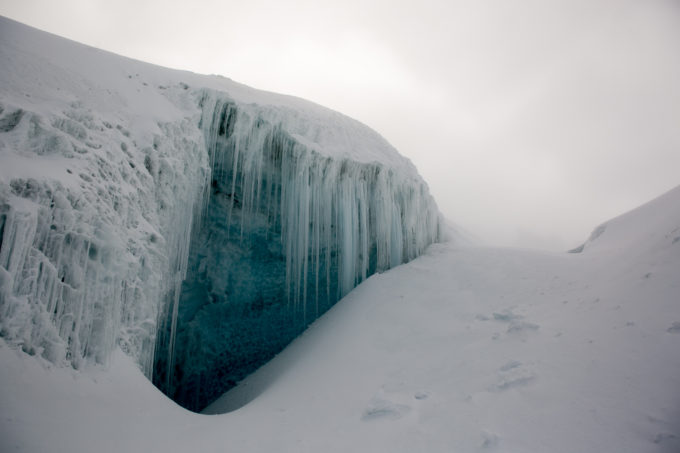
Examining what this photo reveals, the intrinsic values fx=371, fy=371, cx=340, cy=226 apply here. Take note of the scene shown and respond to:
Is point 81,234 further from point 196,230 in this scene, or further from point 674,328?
point 674,328

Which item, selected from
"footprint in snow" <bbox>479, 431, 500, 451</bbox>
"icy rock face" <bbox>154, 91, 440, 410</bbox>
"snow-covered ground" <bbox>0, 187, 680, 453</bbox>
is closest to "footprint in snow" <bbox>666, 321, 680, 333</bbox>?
"snow-covered ground" <bbox>0, 187, 680, 453</bbox>

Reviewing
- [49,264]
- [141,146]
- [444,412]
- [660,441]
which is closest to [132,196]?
[141,146]

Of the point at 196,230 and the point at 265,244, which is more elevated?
the point at 196,230

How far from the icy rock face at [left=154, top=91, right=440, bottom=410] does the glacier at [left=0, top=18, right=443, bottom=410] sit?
30mm

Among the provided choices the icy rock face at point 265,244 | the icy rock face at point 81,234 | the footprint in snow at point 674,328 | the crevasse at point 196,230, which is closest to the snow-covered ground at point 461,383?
the footprint in snow at point 674,328

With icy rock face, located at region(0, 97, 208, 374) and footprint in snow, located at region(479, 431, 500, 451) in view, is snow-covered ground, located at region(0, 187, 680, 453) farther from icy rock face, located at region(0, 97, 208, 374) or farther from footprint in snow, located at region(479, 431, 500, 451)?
icy rock face, located at region(0, 97, 208, 374)

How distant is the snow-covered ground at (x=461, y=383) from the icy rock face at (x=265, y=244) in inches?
46.9

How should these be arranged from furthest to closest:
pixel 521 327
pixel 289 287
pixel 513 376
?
1. pixel 289 287
2. pixel 521 327
3. pixel 513 376

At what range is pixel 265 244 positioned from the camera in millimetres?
8828

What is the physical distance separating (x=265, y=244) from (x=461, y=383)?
17.9ft

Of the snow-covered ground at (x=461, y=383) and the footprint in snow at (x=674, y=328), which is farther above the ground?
the footprint in snow at (x=674, y=328)

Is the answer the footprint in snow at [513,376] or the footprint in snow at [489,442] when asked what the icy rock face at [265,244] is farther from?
the footprint in snow at [489,442]

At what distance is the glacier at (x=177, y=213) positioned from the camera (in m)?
3.98

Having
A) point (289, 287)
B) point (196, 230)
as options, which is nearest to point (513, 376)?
point (289, 287)
